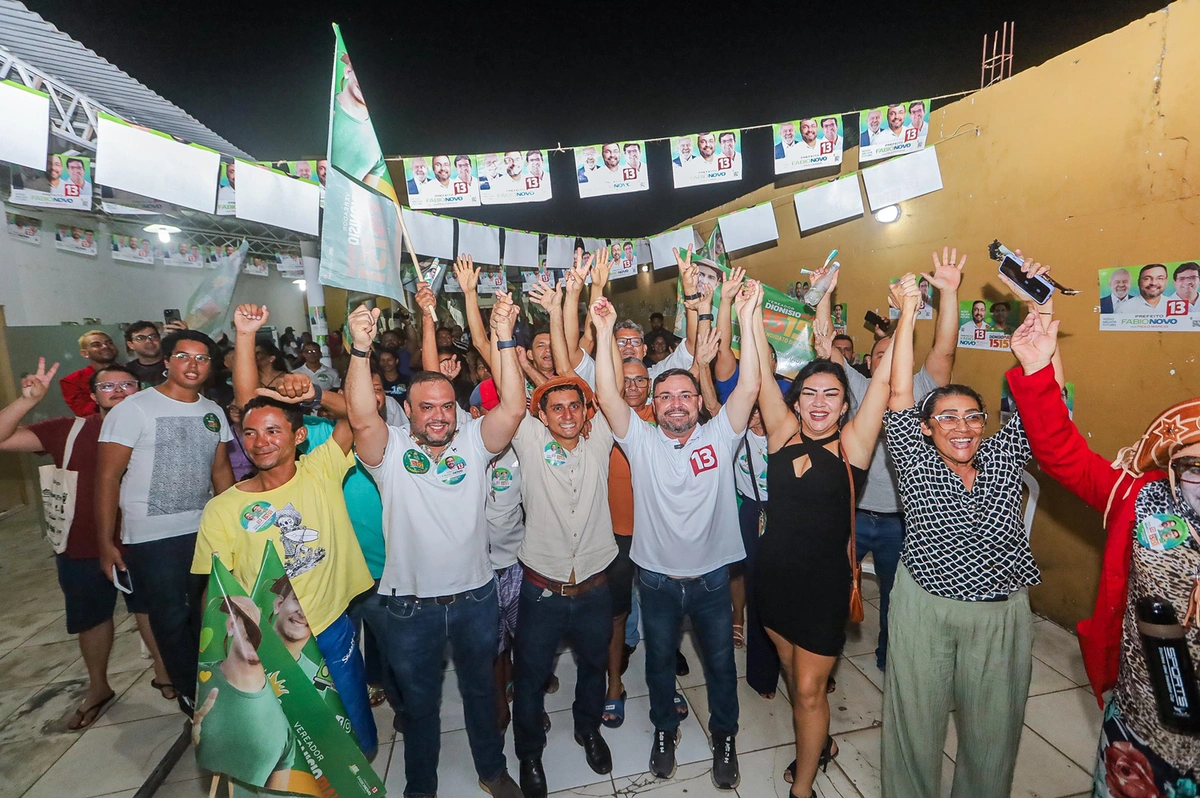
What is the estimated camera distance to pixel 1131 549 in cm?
181

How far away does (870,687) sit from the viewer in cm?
340

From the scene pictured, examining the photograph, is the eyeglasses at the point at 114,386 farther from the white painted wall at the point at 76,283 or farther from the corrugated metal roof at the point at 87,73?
the white painted wall at the point at 76,283

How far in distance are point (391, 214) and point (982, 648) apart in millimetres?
3493

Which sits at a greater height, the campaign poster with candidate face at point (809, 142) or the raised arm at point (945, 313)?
the campaign poster with candidate face at point (809, 142)

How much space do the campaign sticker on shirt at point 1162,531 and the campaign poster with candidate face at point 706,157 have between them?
3913mm

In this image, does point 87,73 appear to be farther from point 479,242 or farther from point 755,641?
point 755,641

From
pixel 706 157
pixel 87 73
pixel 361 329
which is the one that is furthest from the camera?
pixel 87 73

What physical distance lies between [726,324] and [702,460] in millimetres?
1109


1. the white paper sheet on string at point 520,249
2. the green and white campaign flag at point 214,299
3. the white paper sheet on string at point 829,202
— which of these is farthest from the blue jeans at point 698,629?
the white paper sheet on string at point 520,249

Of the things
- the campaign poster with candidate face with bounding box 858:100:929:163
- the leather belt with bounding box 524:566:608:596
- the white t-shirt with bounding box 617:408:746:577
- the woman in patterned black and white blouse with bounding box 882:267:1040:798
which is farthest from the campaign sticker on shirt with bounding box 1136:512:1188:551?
the campaign poster with candidate face with bounding box 858:100:929:163

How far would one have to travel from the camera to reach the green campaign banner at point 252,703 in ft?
6.09

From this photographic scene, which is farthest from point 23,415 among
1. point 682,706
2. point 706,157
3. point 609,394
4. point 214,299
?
point 706,157

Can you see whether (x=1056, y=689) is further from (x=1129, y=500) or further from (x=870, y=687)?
(x=1129, y=500)

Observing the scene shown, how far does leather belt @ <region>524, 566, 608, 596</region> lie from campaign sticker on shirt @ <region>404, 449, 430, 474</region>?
71cm
